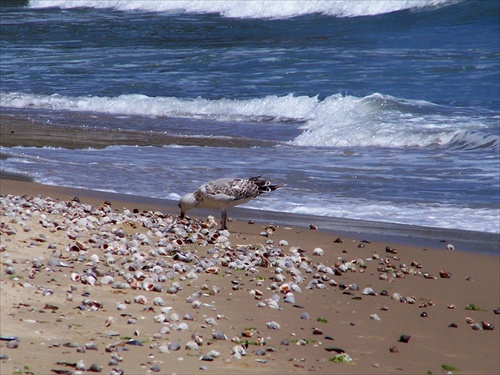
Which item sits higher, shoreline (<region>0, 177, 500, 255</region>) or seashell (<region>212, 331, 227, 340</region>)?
seashell (<region>212, 331, 227, 340</region>)

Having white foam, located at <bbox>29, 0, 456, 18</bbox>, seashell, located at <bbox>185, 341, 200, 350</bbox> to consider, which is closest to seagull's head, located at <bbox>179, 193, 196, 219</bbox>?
seashell, located at <bbox>185, 341, 200, 350</bbox>

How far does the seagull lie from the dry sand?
52cm

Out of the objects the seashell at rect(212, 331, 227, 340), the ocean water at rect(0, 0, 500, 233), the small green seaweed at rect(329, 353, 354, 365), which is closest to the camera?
the small green seaweed at rect(329, 353, 354, 365)

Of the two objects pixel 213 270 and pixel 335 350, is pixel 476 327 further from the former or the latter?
pixel 213 270

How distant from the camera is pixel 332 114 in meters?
16.5

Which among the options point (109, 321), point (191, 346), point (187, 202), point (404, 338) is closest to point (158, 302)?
point (109, 321)

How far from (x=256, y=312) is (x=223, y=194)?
2451 mm

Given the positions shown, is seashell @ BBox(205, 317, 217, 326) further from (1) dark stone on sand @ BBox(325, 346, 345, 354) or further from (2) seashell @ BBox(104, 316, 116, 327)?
(1) dark stone on sand @ BBox(325, 346, 345, 354)

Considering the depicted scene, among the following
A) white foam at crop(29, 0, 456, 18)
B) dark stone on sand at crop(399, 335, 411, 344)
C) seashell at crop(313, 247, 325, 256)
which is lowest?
seashell at crop(313, 247, 325, 256)

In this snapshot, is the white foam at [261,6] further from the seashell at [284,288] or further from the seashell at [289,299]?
the seashell at [289,299]

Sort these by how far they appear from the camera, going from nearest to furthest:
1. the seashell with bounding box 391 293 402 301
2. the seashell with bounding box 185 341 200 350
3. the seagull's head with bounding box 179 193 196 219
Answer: the seashell with bounding box 185 341 200 350, the seashell with bounding box 391 293 402 301, the seagull's head with bounding box 179 193 196 219

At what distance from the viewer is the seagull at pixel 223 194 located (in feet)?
26.1

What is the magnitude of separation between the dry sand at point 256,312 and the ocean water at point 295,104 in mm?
1786

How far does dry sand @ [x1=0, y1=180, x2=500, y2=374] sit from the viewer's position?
4.67 meters
